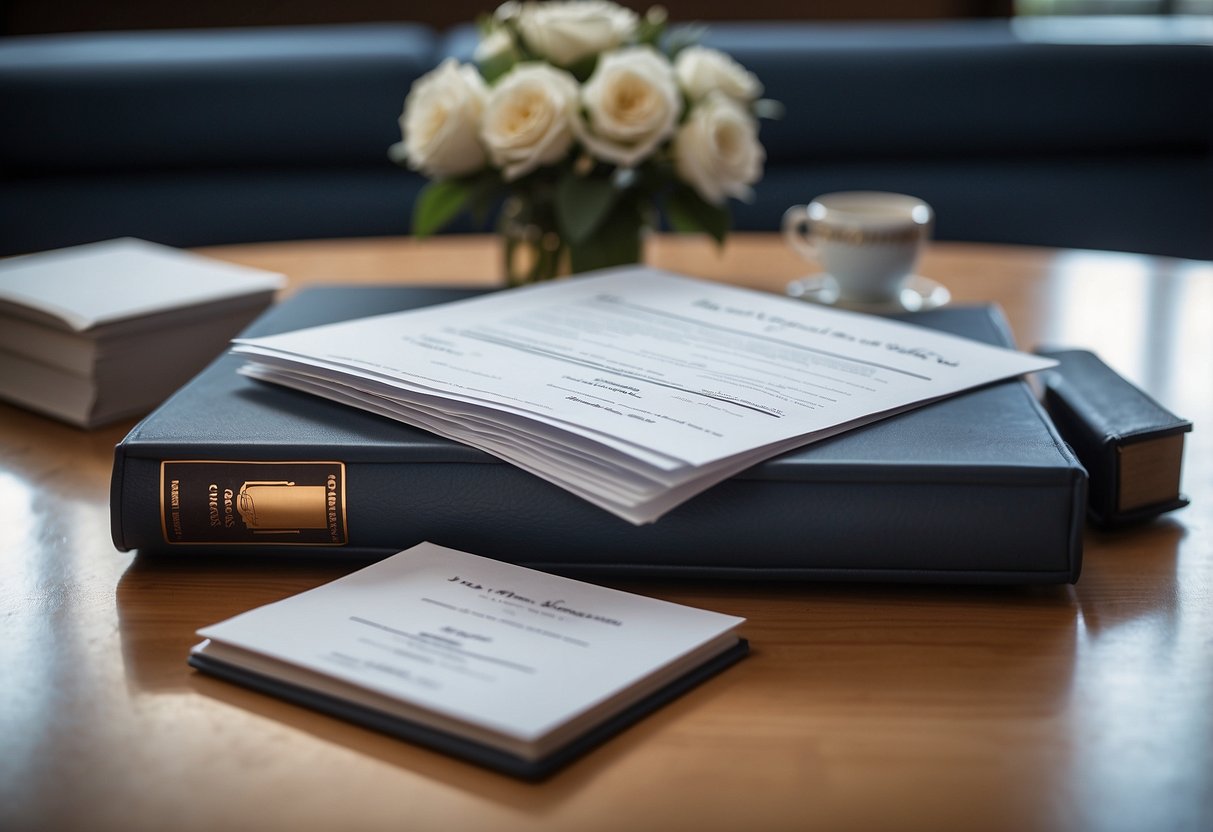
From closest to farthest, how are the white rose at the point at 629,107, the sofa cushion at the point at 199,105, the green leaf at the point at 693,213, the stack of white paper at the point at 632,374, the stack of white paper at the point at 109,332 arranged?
the stack of white paper at the point at 632,374, the stack of white paper at the point at 109,332, the white rose at the point at 629,107, the green leaf at the point at 693,213, the sofa cushion at the point at 199,105

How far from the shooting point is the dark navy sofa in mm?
2029

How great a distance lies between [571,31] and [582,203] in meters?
0.15

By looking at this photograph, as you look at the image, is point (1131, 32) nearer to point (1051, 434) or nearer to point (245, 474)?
point (1051, 434)

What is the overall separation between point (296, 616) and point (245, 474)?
10 centimetres

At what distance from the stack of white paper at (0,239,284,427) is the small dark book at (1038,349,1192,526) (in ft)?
1.94

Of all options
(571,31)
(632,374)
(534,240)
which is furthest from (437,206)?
(632,374)

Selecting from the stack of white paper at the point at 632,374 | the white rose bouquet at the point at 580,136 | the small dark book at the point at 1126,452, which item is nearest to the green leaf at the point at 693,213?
the white rose bouquet at the point at 580,136

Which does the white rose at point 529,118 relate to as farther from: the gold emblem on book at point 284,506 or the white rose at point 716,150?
the gold emblem on book at point 284,506

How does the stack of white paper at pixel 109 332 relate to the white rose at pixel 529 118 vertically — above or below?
below

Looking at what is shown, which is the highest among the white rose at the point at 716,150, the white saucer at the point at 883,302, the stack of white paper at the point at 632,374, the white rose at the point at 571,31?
the white rose at the point at 571,31

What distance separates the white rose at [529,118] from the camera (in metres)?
0.97

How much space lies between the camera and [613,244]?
3.39 feet

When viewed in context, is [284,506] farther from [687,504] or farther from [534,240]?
[534,240]

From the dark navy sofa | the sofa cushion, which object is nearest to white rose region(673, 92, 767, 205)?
the dark navy sofa
